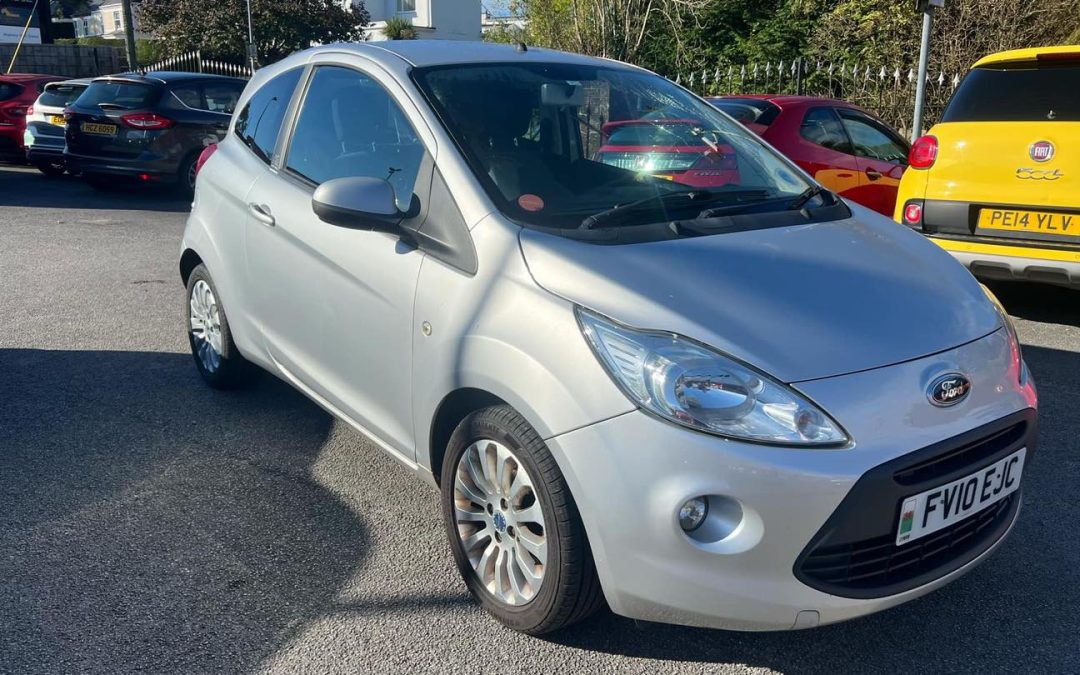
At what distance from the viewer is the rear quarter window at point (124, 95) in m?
11.5

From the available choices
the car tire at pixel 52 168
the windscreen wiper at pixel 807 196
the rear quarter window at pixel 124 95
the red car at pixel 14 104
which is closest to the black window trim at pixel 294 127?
the windscreen wiper at pixel 807 196

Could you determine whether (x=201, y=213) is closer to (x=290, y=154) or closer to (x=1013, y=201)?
(x=290, y=154)

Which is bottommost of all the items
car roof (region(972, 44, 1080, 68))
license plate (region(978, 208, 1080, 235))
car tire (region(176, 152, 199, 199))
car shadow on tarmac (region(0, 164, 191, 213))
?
car shadow on tarmac (region(0, 164, 191, 213))

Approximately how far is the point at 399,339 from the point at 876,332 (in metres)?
1.45

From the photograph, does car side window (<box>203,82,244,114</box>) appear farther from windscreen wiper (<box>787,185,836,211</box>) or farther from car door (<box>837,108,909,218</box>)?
windscreen wiper (<box>787,185,836,211</box>)

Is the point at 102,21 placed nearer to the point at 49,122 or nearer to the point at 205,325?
the point at 49,122

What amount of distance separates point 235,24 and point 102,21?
144 feet

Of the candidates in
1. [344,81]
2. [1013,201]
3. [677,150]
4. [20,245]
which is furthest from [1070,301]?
[20,245]

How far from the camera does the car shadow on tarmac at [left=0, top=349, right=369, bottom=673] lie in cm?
271

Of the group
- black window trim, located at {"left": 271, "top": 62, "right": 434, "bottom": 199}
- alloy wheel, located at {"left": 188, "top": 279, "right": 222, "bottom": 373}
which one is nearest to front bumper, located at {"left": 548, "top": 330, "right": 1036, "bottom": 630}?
black window trim, located at {"left": 271, "top": 62, "right": 434, "bottom": 199}

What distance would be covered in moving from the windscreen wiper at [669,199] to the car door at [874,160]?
5.19 m

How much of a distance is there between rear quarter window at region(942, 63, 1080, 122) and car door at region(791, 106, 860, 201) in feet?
6.03

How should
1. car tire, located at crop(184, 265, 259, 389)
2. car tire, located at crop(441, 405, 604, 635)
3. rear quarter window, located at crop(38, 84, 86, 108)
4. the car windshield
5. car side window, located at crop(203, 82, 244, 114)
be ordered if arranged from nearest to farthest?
car tire, located at crop(441, 405, 604, 635) < the car windshield < car tire, located at crop(184, 265, 259, 389) < car side window, located at crop(203, 82, 244, 114) < rear quarter window, located at crop(38, 84, 86, 108)

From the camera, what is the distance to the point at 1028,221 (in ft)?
18.1
